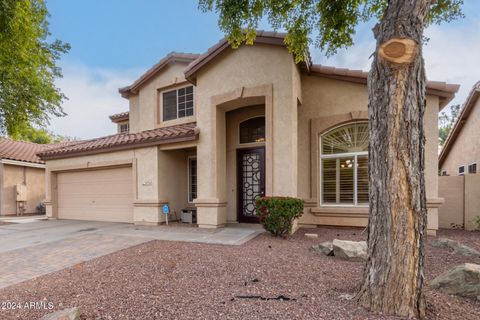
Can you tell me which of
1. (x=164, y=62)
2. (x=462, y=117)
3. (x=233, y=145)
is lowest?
(x=233, y=145)

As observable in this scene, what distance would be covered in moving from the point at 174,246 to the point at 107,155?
260 inches

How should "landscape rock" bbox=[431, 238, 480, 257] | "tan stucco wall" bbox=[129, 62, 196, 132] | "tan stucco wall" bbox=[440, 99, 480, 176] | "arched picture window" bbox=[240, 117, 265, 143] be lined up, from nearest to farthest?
"landscape rock" bbox=[431, 238, 480, 257], "arched picture window" bbox=[240, 117, 265, 143], "tan stucco wall" bbox=[129, 62, 196, 132], "tan stucco wall" bbox=[440, 99, 480, 176]

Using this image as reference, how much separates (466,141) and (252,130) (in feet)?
38.3

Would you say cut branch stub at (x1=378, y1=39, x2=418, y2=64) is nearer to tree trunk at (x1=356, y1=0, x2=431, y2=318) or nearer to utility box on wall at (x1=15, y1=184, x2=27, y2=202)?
tree trunk at (x1=356, y1=0, x2=431, y2=318)

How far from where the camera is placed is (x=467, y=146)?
13.5 metres

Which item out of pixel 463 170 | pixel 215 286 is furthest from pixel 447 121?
pixel 215 286

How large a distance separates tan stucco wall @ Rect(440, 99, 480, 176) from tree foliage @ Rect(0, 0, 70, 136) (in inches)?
726

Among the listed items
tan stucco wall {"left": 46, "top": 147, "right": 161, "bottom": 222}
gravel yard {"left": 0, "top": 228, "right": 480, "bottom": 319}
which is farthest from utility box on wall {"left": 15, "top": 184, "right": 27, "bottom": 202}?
gravel yard {"left": 0, "top": 228, "right": 480, "bottom": 319}

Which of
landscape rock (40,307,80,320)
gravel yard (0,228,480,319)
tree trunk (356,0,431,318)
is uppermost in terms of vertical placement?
tree trunk (356,0,431,318)

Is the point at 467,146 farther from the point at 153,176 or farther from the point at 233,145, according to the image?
the point at 153,176

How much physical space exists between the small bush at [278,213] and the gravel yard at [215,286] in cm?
108

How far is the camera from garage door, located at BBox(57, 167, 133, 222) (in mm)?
11062

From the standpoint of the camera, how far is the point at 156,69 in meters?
12.4

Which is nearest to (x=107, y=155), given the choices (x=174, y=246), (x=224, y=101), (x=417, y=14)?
(x=224, y=101)
